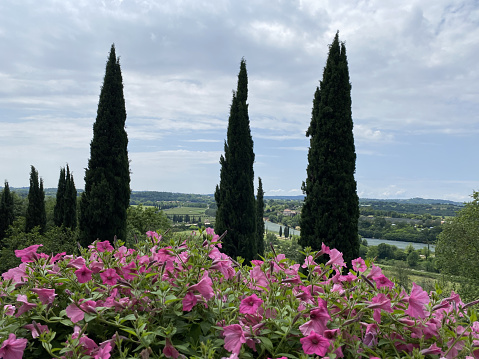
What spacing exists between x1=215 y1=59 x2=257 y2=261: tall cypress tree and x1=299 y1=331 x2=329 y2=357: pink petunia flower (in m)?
13.6

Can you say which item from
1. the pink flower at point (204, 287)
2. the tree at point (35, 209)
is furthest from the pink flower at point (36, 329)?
the tree at point (35, 209)

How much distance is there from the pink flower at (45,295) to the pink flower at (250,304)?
922 millimetres

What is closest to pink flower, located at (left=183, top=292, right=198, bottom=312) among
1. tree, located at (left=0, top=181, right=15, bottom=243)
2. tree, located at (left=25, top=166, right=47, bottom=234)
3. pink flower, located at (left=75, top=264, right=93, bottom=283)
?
pink flower, located at (left=75, top=264, right=93, bottom=283)

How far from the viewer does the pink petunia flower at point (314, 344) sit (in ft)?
4.49

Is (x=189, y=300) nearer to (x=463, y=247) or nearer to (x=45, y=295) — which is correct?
(x=45, y=295)

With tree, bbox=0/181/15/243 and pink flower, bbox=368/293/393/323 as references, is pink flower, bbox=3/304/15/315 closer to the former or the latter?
Result: pink flower, bbox=368/293/393/323

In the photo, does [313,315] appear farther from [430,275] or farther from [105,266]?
[430,275]

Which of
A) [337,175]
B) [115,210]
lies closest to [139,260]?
[337,175]

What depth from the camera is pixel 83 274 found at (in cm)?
175

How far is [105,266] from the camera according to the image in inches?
77.4

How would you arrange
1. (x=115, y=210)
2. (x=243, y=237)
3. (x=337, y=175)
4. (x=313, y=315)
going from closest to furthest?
1. (x=313, y=315)
2. (x=337, y=175)
3. (x=115, y=210)
4. (x=243, y=237)

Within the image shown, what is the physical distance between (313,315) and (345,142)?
1019 cm

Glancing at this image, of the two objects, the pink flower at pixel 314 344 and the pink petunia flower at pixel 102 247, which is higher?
the pink petunia flower at pixel 102 247

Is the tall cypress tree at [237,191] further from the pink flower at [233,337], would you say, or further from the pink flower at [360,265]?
the pink flower at [233,337]
